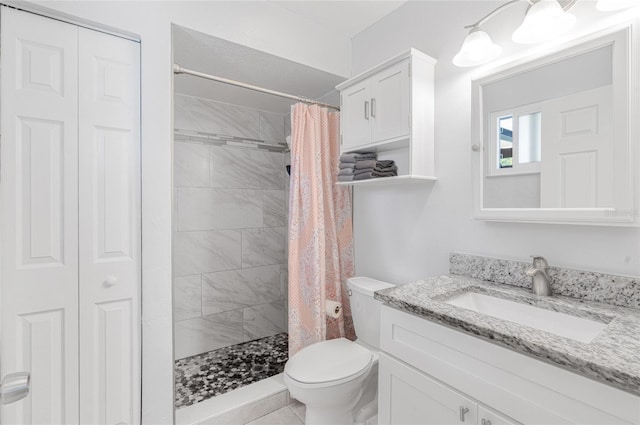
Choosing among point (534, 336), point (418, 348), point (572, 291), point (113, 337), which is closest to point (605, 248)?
point (572, 291)

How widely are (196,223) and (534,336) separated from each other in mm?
2445

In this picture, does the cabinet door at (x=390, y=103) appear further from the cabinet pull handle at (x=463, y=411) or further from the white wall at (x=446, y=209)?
the cabinet pull handle at (x=463, y=411)

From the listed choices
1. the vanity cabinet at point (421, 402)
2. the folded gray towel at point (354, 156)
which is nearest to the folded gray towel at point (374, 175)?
the folded gray towel at point (354, 156)

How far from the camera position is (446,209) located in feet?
5.59

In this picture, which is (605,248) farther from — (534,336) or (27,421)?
(27,421)

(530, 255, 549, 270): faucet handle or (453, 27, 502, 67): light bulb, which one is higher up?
(453, 27, 502, 67): light bulb

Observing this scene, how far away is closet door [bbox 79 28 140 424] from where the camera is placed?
140cm

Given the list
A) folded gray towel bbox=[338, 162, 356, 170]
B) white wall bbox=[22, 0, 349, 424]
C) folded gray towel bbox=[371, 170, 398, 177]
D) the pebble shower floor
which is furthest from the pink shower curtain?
white wall bbox=[22, 0, 349, 424]

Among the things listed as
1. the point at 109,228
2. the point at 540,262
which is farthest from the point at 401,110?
the point at 109,228

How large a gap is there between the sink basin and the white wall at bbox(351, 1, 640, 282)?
243 millimetres

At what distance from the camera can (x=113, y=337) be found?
1.45 metres

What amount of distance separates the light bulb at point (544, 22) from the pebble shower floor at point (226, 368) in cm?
248

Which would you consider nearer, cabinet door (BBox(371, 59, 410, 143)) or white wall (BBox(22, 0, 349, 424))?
white wall (BBox(22, 0, 349, 424))

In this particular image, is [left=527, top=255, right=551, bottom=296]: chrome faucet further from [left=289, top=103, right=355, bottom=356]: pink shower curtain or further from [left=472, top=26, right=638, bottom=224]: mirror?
[left=289, top=103, right=355, bottom=356]: pink shower curtain
